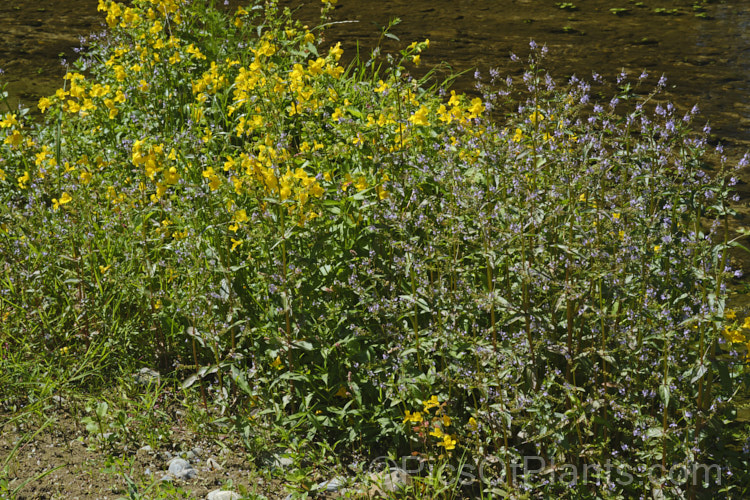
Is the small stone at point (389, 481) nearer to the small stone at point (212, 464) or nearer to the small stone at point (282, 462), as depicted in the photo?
the small stone at point (282, 462)

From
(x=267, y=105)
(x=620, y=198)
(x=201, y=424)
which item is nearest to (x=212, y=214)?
(x=267, y=105)

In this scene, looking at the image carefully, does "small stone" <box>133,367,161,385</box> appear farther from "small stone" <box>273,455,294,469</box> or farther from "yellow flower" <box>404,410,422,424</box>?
"yellow flower" <box>404,410,422,424</box>

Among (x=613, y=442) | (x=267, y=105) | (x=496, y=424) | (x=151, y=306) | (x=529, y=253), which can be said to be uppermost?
(x=267, y=105)

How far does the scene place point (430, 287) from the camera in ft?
9.18

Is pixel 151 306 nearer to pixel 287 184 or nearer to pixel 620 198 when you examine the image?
pixel 287 184

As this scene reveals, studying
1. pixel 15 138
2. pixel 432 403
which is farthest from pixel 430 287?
pixel 15 138

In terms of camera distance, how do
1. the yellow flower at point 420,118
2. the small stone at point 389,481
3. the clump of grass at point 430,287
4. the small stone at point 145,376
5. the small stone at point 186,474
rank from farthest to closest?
1. the small stone at point 145,376
2. the yellow flower at point 420,118
3. the small stone at point 186,474
4. the small stone at point 389,481
5. the clump of grass at point 430,287

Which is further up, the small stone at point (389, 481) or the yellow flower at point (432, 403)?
the yellow flower at point (432, 403)

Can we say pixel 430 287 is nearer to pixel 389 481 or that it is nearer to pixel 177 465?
pixel 389 481

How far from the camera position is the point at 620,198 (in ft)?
9.38

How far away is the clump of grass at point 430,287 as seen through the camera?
8.75ft

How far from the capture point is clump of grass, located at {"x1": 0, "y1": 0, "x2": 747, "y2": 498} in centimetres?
267

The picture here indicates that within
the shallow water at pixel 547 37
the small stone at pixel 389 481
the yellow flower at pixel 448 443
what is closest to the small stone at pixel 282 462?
the small stone at pixel 389 481

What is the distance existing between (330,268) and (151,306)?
868 millimetres
